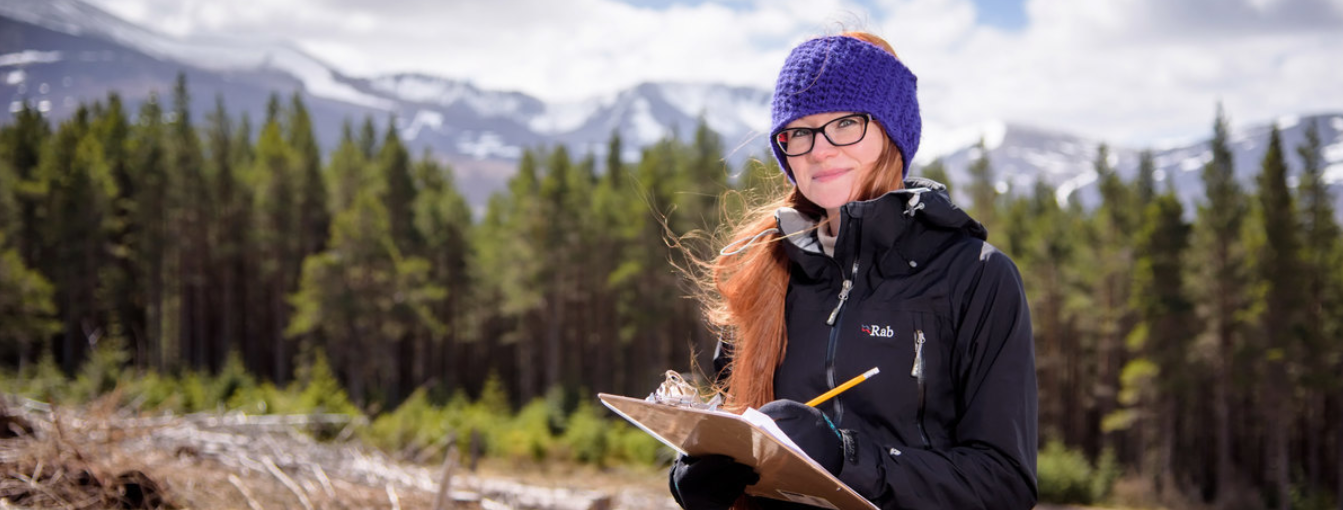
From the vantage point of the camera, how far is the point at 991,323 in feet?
6.23

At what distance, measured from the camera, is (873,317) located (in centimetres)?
200

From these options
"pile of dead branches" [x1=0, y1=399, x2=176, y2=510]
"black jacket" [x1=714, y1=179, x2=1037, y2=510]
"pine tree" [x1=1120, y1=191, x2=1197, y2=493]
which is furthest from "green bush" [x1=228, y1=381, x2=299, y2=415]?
"pine tree" [x1=1120, y1=191, x2=1197, y2=493]

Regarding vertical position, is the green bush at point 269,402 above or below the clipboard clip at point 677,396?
below

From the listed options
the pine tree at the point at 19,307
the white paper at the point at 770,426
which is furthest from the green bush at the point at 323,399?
the white paper at the point at 770,426

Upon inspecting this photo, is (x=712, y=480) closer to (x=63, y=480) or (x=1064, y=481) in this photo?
(x=63, y=480)

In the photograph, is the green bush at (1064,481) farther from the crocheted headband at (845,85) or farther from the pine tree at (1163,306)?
the crocheted headband at (845,85)

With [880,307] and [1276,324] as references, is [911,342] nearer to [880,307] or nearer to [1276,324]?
[880,307]

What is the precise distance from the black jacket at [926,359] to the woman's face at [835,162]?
138mm

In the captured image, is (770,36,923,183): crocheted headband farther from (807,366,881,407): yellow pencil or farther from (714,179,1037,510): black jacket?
(807,366,881,407): yellow pencil

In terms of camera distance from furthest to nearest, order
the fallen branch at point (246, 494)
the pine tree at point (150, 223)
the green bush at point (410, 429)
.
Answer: the pine tree at point (150, 223), the green bush at point (410, 429), the fallen branch at point (246, 494)

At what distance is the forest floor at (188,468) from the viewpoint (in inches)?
164

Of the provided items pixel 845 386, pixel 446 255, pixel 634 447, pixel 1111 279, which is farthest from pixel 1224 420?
pixel 845 386

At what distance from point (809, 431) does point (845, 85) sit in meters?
0.87

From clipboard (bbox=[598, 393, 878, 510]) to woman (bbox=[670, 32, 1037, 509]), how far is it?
0.18 feet
